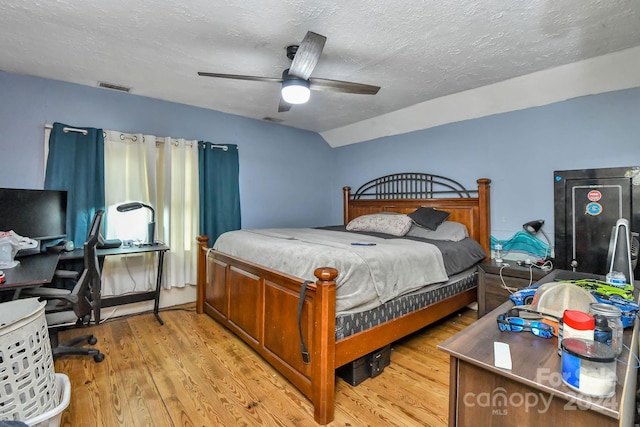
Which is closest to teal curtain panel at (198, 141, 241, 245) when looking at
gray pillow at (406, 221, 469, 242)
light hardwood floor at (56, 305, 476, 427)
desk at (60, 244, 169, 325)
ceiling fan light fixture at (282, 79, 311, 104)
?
desk at (60, 244, 169, 325)

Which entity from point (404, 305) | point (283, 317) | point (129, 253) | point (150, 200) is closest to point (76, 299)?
point (129, 253)

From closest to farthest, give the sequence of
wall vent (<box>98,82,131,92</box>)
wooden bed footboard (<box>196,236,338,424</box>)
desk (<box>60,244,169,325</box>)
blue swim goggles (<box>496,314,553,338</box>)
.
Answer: blue swim goggles (<box>496,314,553,338</box>) < wooden bed footboard (<box>196,236,338,424</box>) < desk (<box>60,244,169,325</box>) < wall vent (<box>98,82,131,92</box>)

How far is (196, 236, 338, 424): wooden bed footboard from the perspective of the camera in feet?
5.62

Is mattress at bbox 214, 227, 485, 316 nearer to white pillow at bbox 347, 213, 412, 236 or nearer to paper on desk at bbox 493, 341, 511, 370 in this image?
white pillow at bbox 347, 213, 412, 236

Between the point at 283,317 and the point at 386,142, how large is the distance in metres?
3.20

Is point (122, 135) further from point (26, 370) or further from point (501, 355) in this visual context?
point (501, 355)

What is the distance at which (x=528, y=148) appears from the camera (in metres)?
3.10

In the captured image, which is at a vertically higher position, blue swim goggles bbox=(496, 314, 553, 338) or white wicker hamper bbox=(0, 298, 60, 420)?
blue swim goggles bbox=(496, 314, 553, 338)

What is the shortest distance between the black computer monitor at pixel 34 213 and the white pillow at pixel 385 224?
3.03 m

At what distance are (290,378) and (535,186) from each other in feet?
9.63

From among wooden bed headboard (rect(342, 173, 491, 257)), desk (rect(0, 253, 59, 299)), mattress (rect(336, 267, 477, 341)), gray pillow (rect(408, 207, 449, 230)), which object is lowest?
mattress (rect(336, 267, 477, 341))

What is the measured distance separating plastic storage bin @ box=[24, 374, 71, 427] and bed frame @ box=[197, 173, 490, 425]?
1.14 m

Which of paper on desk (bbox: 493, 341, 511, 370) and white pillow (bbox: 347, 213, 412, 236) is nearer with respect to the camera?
paper on desk (bbox: 493, 341, 511, 370)

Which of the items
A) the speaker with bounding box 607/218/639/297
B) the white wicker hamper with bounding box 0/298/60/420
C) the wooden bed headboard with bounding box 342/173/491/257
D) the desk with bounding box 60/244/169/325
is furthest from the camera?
the wooden bed headboard with bounding box 342/173/491/257
